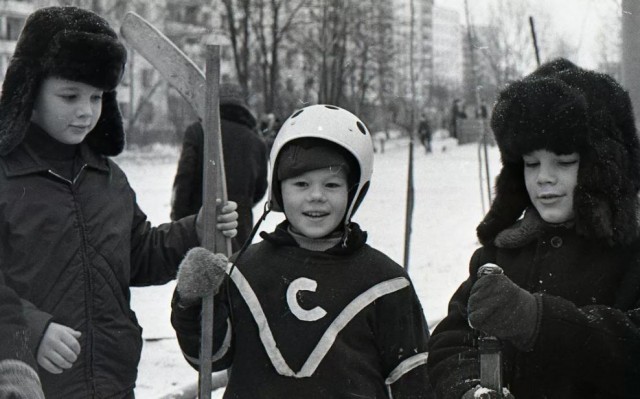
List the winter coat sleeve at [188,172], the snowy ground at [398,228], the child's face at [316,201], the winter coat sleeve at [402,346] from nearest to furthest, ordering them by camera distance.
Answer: the winter coat sleeve at [402,346] → the child's face at [316,201] → the snowy ground at [398,228] → the winter coat sleeve at [188,172]

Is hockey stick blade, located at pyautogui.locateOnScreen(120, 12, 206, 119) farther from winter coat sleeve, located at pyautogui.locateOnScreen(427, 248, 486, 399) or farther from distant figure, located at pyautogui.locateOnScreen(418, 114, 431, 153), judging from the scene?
distant figure, located at pyautogui.locateOnScreen(418, 114, 431, 153)

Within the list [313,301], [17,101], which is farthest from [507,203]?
[17,101]

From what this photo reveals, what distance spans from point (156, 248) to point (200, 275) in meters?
0.68

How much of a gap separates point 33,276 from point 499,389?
4.50ft

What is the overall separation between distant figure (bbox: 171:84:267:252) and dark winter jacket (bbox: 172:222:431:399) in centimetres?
295

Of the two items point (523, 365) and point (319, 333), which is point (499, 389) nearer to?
point (523, 365)

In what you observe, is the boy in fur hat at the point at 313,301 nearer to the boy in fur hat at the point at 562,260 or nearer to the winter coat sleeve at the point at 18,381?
the boy in fur hat at the point at 562,260

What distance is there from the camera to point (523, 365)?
7.17 ft

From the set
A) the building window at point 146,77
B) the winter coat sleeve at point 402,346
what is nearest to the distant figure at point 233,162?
the winter coat sleeve at point 402,346

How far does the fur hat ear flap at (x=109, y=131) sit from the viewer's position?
2881 mm

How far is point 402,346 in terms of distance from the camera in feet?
7.81

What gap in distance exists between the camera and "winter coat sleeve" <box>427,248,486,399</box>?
7.02ft

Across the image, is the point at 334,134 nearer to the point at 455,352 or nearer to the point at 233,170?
the point at 455,352

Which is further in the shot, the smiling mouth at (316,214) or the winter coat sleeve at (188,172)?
the winter coat sleeve at (188,172)
